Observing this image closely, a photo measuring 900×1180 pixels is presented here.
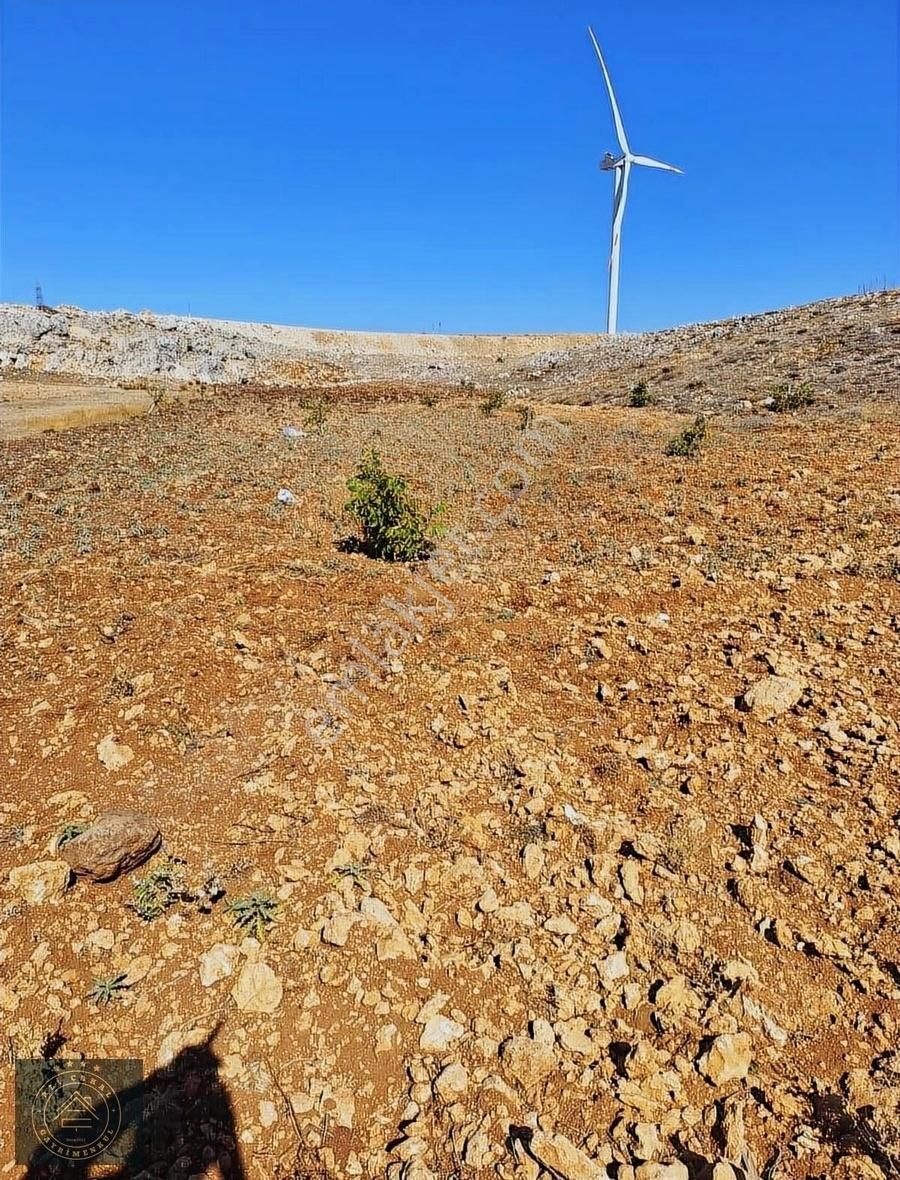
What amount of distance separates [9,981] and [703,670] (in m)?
4.08

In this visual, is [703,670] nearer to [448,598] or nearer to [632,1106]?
[448,598]

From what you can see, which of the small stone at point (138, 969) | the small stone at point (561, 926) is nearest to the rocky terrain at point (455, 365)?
the small stone at point (561, 926)

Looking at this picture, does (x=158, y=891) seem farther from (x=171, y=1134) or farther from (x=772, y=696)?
(x=772, y=696)

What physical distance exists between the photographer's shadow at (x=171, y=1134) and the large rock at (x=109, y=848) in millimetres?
925

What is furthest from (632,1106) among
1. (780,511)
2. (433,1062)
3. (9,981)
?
(780,511)

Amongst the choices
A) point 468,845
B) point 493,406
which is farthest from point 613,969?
point 493,406

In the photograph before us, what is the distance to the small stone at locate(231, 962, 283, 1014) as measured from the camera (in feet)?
8.02

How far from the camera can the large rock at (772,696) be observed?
12.8ft

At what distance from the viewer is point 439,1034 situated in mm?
2359

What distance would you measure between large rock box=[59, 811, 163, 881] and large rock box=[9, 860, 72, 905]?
51mm

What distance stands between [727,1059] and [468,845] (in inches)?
52.8

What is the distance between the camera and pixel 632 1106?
83.9 inches

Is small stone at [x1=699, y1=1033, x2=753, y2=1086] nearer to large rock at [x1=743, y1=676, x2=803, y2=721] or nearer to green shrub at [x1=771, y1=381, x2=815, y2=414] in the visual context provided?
large rock at [x1=743, y1=676, x2=803, y2=721]

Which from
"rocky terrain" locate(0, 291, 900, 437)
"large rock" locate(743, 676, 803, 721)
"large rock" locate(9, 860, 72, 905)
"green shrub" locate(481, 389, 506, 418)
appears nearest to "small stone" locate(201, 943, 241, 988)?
"large rock" locate(9, 860, 72, 905)
